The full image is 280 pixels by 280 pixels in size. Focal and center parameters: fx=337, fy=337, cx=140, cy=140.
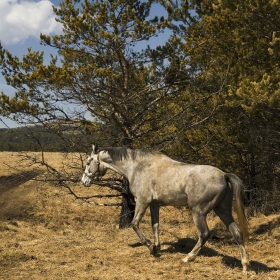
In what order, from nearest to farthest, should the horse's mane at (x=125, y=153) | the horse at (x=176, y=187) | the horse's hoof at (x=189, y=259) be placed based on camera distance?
the horse at (x=176, y=187), the horse's hoof at (x=189, y=259), the horse's mane at (x=125, y=153)

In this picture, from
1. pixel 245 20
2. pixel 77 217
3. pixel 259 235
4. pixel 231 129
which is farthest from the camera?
pixel 77 217

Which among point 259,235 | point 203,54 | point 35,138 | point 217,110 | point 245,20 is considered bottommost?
point 259,235

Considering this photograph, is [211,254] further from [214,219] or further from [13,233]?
[13,233]

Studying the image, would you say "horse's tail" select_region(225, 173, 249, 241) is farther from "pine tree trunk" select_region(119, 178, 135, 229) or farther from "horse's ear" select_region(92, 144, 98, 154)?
"pine tree trunk" select_region(119, 178, 135, 229)

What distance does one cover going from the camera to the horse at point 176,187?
262 inches

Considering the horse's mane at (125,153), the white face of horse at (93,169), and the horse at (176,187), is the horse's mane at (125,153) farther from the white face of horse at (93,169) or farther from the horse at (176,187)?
Result: the white face of horse at (93,169)

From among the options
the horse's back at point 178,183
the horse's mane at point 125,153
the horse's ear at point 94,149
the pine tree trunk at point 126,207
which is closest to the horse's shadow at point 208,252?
the horse's back at point 178,183

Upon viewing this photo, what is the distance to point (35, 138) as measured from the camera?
9.88m

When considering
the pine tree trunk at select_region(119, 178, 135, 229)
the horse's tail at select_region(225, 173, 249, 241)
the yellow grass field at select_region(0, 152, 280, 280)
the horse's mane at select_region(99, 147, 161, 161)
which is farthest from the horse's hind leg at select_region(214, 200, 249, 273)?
the pine tree trunk at select_region(119, 178, 135, 229)

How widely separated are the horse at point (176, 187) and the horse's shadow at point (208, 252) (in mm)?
450

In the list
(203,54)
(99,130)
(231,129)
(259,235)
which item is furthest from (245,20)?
(259,235)

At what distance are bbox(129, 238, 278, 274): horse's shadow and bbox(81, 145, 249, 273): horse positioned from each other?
1.48 feet

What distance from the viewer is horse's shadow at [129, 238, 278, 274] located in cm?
669

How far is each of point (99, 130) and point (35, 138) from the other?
1901mm
